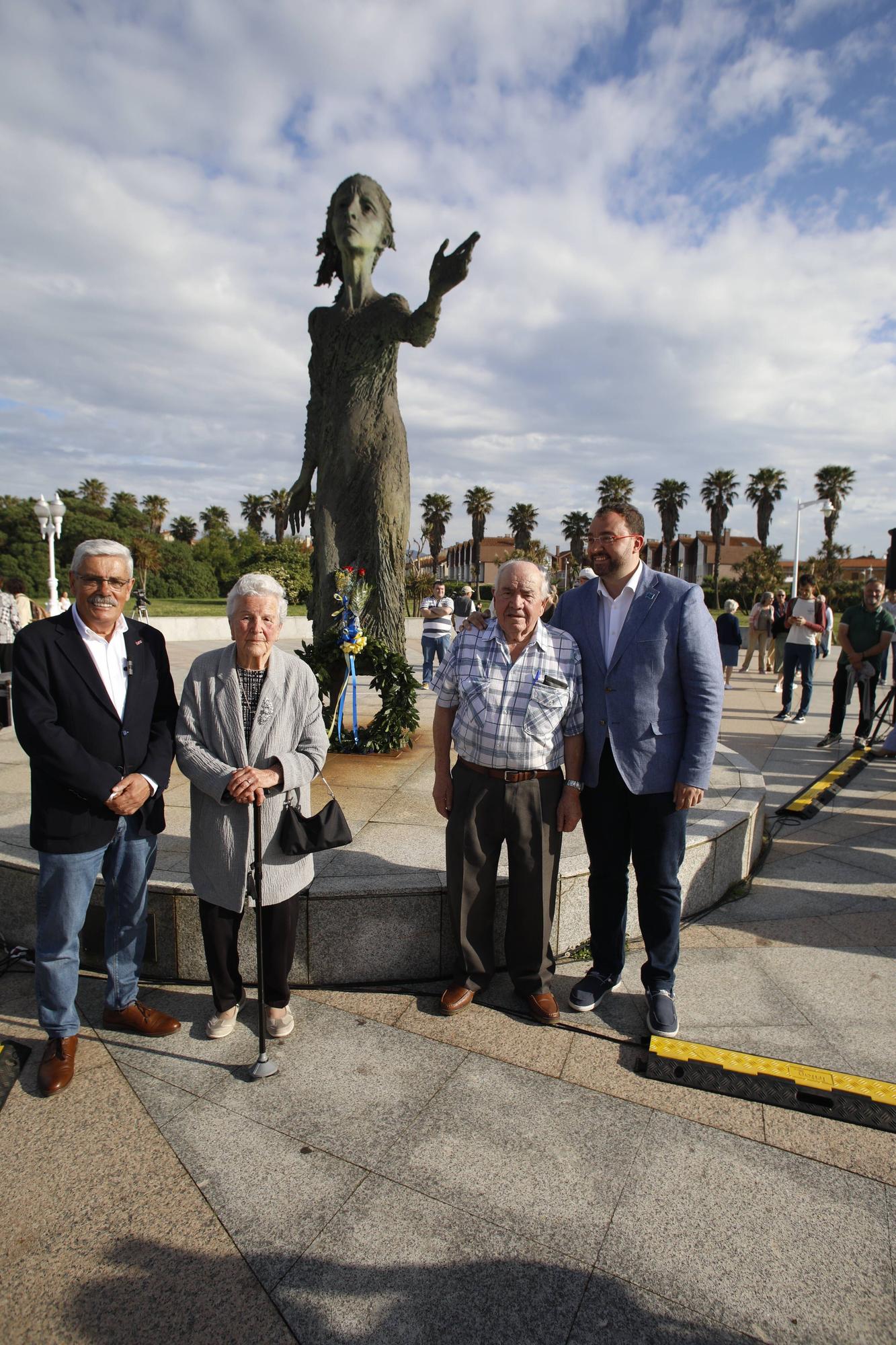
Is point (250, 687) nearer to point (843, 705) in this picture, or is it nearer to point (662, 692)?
point (662, 692)

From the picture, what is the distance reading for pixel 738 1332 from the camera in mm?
1793

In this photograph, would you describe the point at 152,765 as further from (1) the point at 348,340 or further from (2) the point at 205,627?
(2) the point at 205,627

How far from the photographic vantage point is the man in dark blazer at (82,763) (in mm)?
2588

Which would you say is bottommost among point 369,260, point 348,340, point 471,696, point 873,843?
point 873,843

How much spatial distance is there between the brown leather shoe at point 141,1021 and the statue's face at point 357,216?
5.49m

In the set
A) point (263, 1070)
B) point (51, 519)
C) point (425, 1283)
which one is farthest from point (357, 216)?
point (51, 519)

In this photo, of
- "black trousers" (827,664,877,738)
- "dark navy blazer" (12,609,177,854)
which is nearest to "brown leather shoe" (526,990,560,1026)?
"dark navy blazer" (12,609,177,854)

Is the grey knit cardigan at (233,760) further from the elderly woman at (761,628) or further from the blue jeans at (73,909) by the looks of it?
the elderly woman at (761,628)

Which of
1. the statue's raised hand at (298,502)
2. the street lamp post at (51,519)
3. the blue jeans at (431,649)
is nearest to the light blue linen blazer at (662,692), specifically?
the statue's raised hand at (298,502)

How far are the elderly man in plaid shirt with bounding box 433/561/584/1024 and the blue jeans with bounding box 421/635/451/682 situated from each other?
309 inches

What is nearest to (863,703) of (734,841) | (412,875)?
(734,841)

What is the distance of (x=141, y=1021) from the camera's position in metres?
2.94

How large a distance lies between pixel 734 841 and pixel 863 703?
519cm

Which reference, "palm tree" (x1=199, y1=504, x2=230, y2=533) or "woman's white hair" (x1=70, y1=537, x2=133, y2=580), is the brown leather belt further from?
"palm tree" (x1=199, y1=504, x2=230, y2=533)
